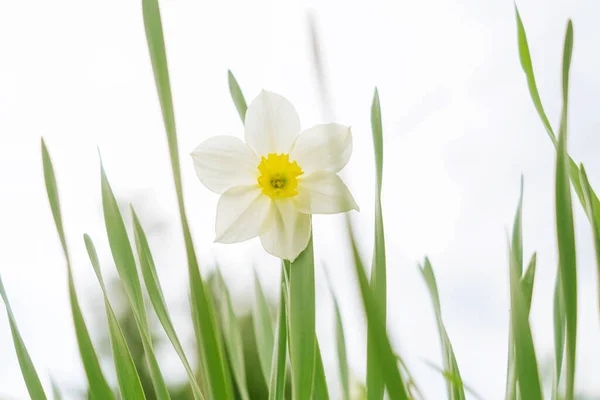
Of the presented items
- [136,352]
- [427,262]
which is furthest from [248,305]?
[427,262]

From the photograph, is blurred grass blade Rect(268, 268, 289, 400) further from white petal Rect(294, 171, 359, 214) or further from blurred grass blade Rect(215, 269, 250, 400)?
blurred grass blade Rect(215, 269, 250, 400)

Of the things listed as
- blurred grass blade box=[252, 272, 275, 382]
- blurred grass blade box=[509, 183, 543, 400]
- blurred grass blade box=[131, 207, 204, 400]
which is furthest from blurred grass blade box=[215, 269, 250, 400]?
blurred grass blade box=[509, 183, 543, 400]

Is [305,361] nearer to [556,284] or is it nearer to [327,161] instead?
[327,161]

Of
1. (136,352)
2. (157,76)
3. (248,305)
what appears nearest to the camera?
(157,76)

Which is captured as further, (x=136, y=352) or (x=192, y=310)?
(x=136, y=352)

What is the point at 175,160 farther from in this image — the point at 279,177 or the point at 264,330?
the point at 264,330

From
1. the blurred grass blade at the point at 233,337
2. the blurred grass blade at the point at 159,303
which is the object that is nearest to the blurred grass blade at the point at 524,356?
the blurred grass blade at the point at 159,303

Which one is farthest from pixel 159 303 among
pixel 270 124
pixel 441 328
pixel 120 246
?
pixel 441 328

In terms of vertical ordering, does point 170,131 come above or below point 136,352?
above
